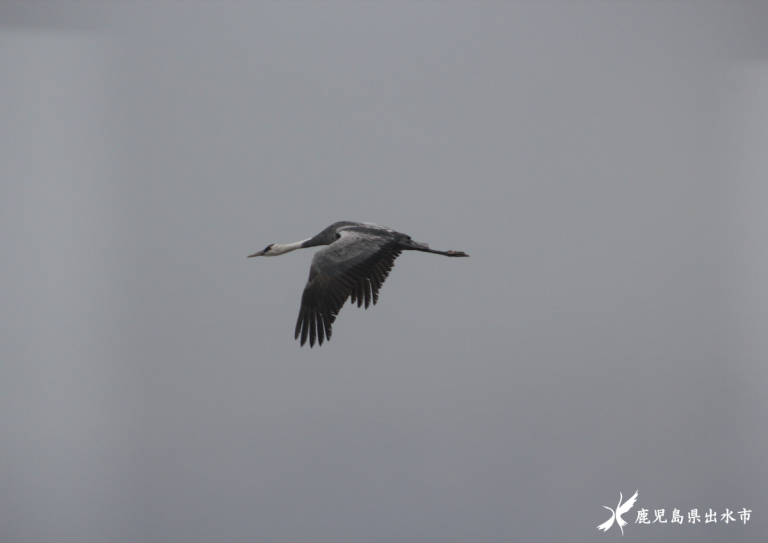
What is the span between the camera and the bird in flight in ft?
10.9

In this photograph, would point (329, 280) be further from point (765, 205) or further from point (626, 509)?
point (765, 205)

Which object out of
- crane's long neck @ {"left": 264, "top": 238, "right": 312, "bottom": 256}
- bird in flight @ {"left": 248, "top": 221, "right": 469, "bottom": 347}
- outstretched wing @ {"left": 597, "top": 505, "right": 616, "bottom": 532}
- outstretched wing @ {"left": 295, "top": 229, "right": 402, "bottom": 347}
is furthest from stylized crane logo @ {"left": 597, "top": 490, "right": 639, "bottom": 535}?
crane's long neck @ {"left": 264, "top": 238, "right": 312, "bottom": 256}

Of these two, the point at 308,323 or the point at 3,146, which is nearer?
the point at 308,323

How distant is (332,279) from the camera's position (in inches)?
131

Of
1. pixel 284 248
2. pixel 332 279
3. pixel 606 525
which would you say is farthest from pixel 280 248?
pixel 606 525

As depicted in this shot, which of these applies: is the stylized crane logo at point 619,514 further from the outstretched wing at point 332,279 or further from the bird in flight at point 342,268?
the outstretched wing at point 332,279

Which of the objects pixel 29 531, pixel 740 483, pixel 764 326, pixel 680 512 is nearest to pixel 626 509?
pixel 680 512

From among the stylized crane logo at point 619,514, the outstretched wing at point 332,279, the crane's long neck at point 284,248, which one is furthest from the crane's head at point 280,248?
the stylized crane logo at point 619,514

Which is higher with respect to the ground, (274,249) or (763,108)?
(763,108)

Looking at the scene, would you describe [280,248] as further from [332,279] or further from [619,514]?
[619,514]

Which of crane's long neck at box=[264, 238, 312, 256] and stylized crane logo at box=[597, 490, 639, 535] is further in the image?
stylized crane logo at box=[597, 490, 639, 535]

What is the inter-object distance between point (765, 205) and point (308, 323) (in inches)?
142

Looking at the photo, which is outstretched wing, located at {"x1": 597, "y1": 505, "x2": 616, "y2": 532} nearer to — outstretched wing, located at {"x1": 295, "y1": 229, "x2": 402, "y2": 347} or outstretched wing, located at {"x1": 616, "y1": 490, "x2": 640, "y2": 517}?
outstretched wing, located at {"x1": 616, "y1": 490, "x2": 640, "y2": 517}

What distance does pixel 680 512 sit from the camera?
475 centimetres
